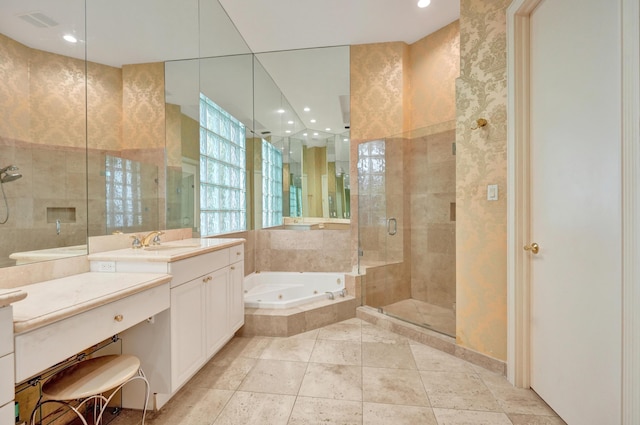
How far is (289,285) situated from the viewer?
3.45 metres

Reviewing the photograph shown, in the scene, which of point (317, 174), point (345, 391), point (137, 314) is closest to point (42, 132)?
point (137, 314)

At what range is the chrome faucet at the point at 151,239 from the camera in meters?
1.89

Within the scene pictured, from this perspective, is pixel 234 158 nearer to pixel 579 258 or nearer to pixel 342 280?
pixel 342 280

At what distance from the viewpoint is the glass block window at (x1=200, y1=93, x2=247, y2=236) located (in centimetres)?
284

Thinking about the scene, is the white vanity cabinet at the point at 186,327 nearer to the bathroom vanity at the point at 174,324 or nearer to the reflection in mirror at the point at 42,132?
the bathroom vanity at the point at 174,324

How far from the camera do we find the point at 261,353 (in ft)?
7.02

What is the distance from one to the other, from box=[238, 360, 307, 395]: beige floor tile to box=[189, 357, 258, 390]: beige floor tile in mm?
54

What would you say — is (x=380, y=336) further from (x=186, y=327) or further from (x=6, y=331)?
(x=6, y=331)

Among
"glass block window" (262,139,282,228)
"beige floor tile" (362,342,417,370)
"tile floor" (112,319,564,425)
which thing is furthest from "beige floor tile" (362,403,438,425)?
"glass block window" (262,139,282,228)

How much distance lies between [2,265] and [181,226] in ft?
4.26

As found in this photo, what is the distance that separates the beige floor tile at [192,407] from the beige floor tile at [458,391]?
1274mm

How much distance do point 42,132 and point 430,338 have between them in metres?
2.88

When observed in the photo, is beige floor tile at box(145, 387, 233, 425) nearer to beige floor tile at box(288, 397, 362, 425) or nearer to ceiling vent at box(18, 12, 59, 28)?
beige floor tile at box(288, 397, 362, 425)

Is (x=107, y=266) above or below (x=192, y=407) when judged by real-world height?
above
